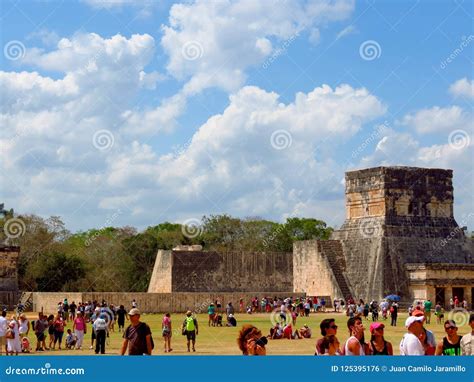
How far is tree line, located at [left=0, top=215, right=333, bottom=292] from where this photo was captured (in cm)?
5812

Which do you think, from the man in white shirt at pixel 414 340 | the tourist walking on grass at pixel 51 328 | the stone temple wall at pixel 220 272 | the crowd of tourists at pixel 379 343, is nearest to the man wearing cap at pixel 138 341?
the crowd of tourists at pixel 379 343

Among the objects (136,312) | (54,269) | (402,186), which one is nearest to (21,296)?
(54,269)

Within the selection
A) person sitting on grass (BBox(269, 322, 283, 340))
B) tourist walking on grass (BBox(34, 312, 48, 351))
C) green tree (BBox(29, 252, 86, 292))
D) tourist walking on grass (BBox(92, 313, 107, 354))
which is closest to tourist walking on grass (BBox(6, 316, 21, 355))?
tourist walking on grass (BBox(92, 313, 107, 354))

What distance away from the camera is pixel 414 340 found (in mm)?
10820

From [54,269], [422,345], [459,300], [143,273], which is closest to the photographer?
[422,345]

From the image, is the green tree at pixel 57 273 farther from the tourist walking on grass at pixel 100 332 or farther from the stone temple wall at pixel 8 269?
the tourist walking on grass at pixel 100 332

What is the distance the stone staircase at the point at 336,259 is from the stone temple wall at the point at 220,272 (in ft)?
20.5

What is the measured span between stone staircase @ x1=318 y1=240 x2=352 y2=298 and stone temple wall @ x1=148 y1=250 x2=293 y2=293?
624 centimetres

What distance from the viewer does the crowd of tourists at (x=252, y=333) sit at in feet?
36.0

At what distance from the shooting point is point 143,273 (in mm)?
67125

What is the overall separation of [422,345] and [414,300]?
118ft

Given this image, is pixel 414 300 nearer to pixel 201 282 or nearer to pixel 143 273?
pixel 201 282

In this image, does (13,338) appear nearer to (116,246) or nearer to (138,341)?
(138,341)

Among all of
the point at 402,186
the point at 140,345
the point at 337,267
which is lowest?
the point at 140,345
